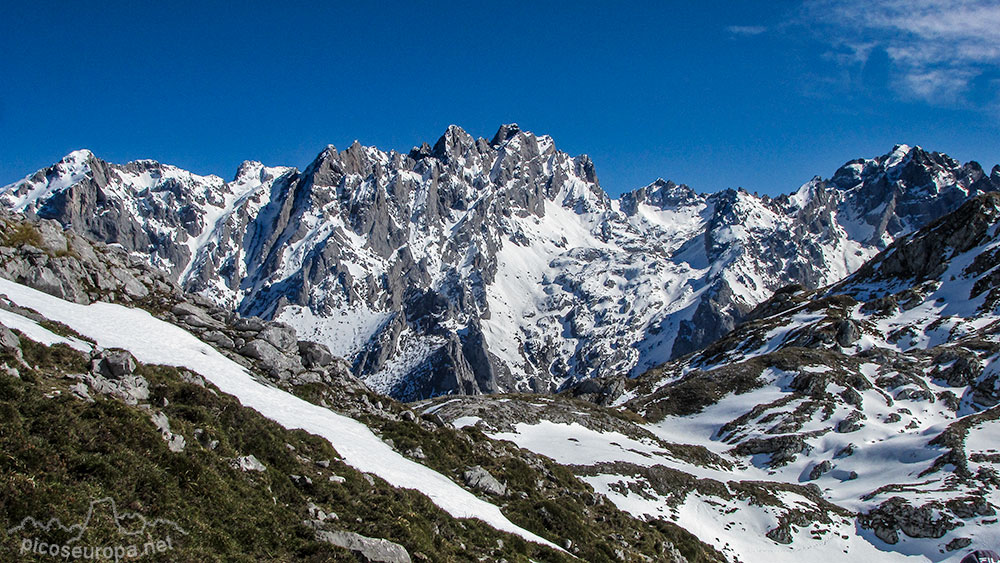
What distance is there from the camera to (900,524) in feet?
161

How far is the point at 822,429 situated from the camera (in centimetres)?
7725

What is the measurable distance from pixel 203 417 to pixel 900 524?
5557 cm

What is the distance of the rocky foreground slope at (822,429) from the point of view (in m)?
48.3

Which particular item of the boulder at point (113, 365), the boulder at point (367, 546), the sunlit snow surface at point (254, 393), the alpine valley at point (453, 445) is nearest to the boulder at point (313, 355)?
the alpine valley at point (453, 445)

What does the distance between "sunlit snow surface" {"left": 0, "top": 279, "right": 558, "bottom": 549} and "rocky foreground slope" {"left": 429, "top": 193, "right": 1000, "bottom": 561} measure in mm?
22891

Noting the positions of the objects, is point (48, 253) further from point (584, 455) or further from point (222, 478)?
point (584, 455)

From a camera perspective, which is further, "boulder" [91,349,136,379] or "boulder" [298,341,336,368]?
A: "boulder" [298,341,336,368]

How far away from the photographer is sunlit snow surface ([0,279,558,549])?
25.5 meters

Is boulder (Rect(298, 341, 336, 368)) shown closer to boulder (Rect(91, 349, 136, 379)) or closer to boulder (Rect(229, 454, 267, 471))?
boulder (Rect(91, 349, 136, 379))

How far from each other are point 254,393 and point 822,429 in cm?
7531

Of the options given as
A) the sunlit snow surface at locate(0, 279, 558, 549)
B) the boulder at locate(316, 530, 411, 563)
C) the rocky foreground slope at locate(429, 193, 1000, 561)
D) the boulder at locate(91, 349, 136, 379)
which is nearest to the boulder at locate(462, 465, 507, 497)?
the sunlit snow surface at locate(0, 279, 558, 549)

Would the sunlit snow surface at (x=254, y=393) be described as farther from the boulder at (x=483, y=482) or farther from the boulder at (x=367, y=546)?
the boulder at (x=367, y=546)

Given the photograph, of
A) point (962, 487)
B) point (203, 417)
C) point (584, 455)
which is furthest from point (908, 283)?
point (203, 417)

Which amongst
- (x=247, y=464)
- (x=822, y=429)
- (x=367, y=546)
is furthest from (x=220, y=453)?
(x=822, y=429)
